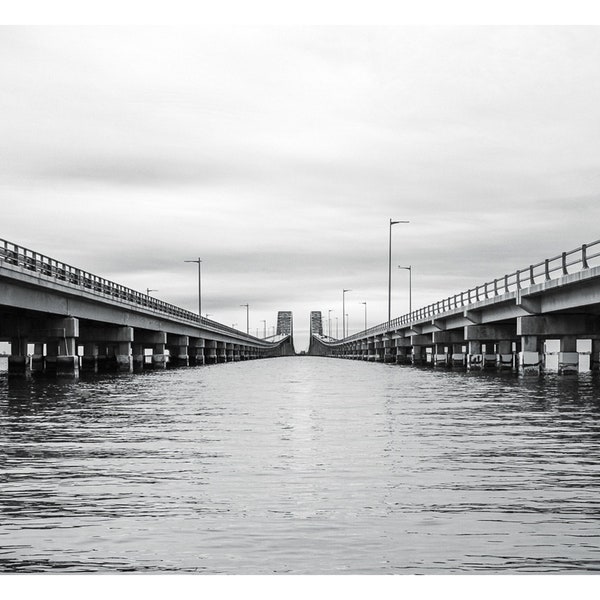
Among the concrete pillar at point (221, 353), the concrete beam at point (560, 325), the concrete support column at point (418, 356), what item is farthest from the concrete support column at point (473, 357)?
the concrete pillar at point (221, 353)

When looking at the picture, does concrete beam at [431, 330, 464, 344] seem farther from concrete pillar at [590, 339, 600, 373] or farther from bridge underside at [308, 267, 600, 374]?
concrete pillar at [590, 339, 600, 373]

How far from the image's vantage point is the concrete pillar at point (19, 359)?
67.4m

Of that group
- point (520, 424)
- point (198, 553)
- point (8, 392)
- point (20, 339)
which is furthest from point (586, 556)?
point (20, 339)

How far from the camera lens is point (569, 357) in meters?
58.4

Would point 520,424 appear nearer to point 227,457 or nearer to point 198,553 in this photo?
point 227,457

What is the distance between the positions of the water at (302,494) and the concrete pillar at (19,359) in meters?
40.6

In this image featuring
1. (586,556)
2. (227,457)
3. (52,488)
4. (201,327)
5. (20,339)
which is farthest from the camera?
(201,327)

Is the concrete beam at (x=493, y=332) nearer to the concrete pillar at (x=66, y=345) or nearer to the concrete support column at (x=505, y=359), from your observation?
the concrete support column at (x=505, y=359)

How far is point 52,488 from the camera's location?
570 inches

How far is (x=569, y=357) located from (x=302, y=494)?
47.5 meters

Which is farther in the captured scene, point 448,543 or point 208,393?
point 208,393

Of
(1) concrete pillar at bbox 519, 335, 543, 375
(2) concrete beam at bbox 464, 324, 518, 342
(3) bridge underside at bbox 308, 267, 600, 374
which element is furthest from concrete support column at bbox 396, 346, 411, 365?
(1) concrete pillar at bbox 519, 335, 543, 375

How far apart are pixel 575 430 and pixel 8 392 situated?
3000 centimetres

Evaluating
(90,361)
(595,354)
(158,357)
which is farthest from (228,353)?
(595,354)
